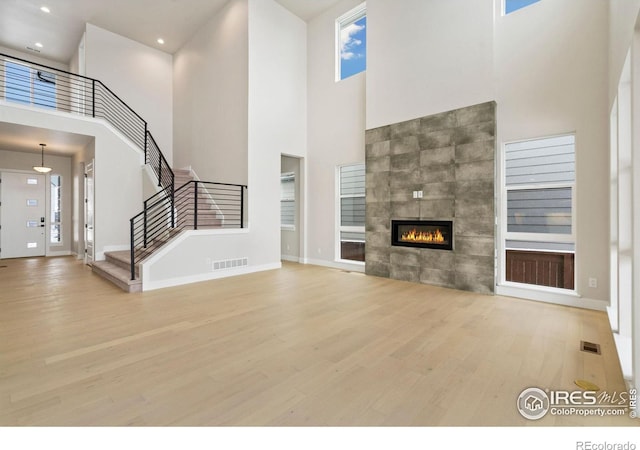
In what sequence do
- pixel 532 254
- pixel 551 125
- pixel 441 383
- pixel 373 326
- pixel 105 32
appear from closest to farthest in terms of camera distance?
pixel 441 383
pixel 373 326
pixel 551 125
pixel 532 254
pixel 105 32

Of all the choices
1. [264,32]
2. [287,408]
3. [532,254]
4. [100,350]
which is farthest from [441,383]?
[264,32]

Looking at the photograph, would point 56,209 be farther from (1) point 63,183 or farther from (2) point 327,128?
(2) point 327,128

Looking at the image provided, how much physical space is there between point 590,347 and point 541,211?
2205 millimetres

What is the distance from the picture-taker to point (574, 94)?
3996mm

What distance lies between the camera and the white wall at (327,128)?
21.9ft

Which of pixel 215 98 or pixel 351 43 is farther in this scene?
pixel 215 98

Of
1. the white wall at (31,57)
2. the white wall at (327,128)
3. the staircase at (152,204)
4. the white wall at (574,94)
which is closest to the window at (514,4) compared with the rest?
the white wall at (574,94)

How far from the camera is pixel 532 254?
448 centimetres

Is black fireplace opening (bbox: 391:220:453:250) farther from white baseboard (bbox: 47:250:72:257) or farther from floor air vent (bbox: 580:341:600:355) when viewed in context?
white baseboard (bbox: 47:250:72:257)

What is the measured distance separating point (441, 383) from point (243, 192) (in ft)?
17.3

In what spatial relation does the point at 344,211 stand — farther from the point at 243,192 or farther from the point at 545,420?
the point at 545,420

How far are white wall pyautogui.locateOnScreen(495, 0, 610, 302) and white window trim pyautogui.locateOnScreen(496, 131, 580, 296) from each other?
2.5 inches

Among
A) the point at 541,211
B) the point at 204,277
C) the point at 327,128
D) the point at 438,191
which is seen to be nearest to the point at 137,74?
the point at 327,128

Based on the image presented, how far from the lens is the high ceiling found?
6.95 m
